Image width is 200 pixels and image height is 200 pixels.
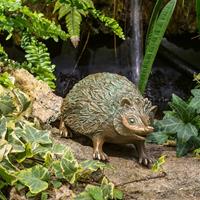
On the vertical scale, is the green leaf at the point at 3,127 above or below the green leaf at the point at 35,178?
above

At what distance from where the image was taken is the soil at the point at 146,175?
2727mm

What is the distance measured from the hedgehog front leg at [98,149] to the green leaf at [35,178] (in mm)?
339

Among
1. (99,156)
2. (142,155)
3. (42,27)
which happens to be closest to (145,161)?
(142,155)

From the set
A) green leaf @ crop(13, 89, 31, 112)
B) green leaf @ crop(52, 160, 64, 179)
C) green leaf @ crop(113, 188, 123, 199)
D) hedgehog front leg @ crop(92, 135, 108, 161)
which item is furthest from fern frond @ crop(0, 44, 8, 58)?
green leaf @ crop(113, 188, 123, 199)

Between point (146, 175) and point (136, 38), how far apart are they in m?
2.40

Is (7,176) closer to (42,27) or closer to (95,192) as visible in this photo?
(95,192)

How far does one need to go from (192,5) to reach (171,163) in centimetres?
234

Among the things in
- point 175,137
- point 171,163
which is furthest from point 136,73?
point 171,163

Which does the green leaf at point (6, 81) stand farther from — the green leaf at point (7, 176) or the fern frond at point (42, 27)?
the green leaf at point (7, 176)

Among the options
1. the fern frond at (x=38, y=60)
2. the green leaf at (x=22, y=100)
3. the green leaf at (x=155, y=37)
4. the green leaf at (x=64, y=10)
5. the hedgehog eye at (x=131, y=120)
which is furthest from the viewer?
the green leaf at (x=64, y=10)

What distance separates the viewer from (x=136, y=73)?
4.99 m

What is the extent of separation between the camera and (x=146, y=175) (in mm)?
2857

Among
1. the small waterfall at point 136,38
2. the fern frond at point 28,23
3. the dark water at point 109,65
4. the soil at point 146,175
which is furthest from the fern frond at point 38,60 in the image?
the small waterfall at point 136,38

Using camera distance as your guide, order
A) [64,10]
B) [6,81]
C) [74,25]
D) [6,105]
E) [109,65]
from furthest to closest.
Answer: [109,65] → [64,10] → [74,25] → [6,81] → [6,105]
